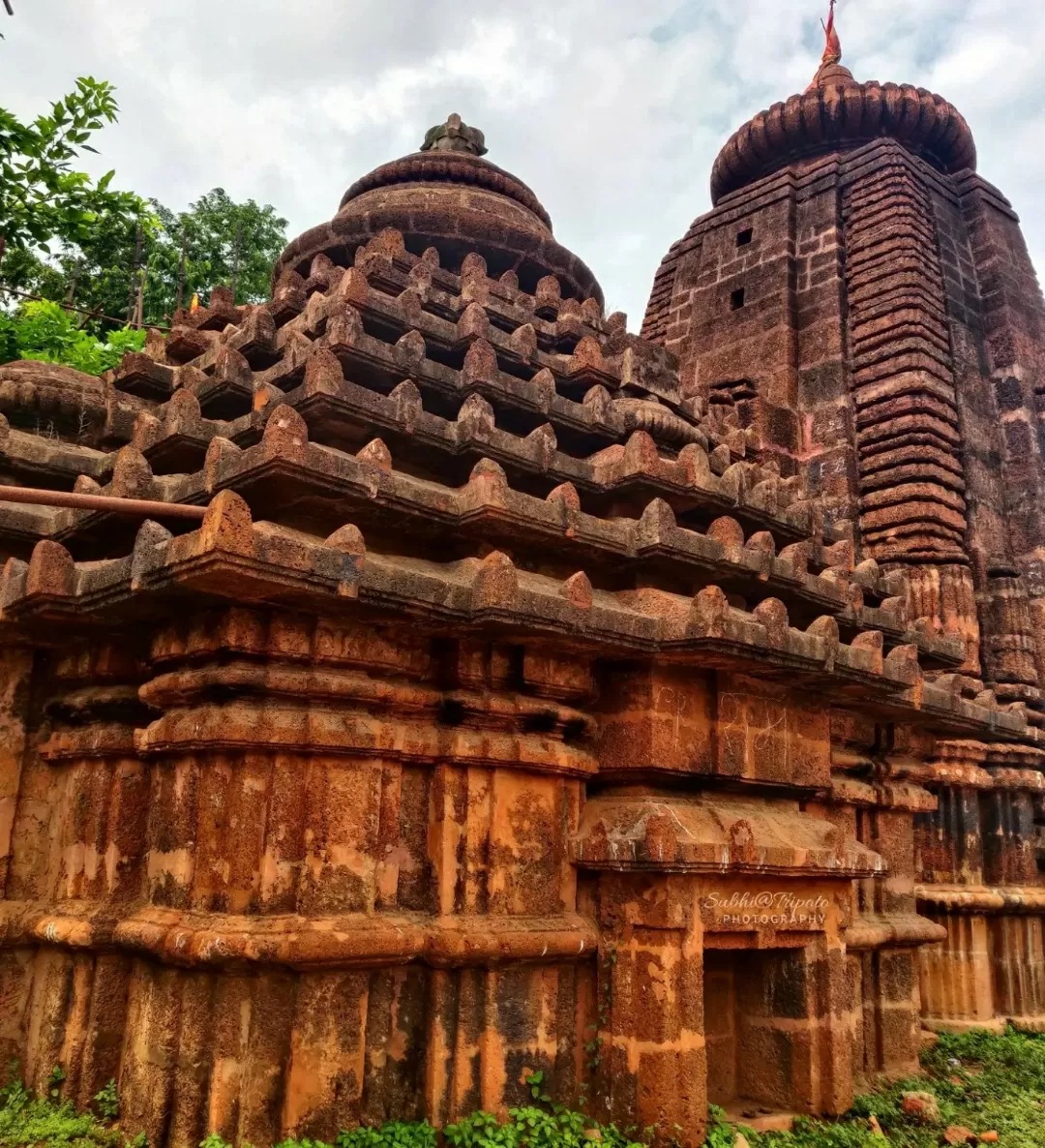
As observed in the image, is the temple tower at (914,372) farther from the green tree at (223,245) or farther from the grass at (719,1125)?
the green tree at (223,245)

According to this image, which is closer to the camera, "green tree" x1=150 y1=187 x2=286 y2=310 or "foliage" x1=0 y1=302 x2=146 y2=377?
"foliage" x1=0 y1=302 x2=146 y2=377

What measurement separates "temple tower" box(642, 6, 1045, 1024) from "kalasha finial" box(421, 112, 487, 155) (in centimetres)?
358

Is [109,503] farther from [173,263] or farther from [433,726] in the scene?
[173,263]

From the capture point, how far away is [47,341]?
11852 mm

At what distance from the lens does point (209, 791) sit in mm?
4512

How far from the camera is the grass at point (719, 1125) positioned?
4.41 m

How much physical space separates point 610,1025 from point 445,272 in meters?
4.95

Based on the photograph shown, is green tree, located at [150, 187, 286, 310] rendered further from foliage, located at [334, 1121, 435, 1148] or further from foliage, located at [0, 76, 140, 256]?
foliage, located at [334, 1121, 435, 1148]

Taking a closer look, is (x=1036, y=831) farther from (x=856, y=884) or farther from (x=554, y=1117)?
(x=554, y=1117)

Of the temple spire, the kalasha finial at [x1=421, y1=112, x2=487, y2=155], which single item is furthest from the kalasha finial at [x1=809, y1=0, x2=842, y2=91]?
the kalasha finial at [x1=421, y1=112, x2=487, y2=155]

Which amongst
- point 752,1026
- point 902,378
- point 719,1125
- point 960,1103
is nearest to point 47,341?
point 902,378

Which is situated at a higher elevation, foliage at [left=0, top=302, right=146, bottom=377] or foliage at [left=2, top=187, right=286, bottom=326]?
foliage at [left=2, top=187, right=286, bottom=326]

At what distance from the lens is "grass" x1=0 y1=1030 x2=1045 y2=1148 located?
4.41 metres

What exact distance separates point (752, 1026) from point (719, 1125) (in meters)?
0.84
